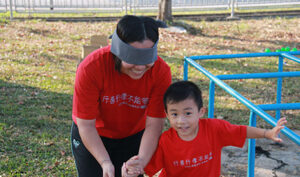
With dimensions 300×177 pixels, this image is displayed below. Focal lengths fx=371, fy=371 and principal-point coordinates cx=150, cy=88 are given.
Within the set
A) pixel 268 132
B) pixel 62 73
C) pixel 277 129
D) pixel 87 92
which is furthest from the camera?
pixel 62 73

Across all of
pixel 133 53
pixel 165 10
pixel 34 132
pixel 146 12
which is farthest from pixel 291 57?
pixel 146 12

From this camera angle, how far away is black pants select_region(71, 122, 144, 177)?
2.39m

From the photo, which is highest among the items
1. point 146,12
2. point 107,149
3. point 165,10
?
point 165,10

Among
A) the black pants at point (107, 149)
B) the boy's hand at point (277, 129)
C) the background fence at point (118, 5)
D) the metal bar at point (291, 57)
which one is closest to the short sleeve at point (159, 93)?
the black pants at point (107, 149)

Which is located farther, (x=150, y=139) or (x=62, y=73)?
(x=62, y=73)

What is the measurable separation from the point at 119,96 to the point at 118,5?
38.8 ft

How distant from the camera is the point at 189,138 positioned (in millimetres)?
2279

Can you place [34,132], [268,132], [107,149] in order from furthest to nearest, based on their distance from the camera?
[34,132] < [107,149] < [268,132]

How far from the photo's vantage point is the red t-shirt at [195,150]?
225cm

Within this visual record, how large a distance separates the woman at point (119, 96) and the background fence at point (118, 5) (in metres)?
11.1

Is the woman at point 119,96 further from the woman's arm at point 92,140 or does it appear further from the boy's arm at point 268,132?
the boy's arm at point 268,132

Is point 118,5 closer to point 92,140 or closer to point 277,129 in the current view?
point 92,140

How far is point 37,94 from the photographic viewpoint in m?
5.92

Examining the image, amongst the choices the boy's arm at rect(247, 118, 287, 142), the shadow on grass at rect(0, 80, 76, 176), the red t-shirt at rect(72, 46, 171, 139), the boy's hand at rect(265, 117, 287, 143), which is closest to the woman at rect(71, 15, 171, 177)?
the red t-shirt at rect(72, 46, 171, 139)
